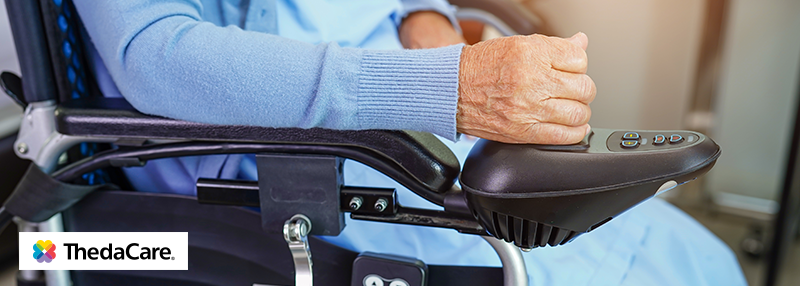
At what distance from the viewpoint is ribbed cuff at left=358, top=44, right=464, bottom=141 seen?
45 centimetres

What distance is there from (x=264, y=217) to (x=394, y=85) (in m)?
0.20

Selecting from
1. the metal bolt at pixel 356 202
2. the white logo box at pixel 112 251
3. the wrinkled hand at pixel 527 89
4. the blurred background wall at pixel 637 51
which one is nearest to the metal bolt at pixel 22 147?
the white logo box at pixel 112 251

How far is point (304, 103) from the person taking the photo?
1.50ft

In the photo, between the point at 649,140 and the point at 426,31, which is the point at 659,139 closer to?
the point at 649,140

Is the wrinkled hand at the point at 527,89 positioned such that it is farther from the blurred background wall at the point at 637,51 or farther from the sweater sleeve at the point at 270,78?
the blurred background wall at the point at 637,51

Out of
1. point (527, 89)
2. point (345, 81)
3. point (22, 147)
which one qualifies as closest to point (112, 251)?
point (22, 147)

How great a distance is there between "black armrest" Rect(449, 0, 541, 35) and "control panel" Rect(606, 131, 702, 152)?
0.66 metres

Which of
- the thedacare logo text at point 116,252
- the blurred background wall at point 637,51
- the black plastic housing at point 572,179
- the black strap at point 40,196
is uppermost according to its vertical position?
the black plastic housing at point 572,179

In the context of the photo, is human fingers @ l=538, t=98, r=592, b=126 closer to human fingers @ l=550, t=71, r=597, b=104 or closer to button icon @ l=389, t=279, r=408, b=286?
human fingers @ l=550, t=71, r=597, b=104

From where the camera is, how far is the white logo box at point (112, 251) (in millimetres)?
609

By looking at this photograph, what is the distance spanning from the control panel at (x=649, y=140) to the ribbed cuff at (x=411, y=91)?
5.6 inches

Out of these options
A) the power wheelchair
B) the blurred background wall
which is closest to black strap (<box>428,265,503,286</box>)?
the power wheelchair

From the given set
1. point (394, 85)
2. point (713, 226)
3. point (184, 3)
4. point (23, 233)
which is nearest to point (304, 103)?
point (394, 85)

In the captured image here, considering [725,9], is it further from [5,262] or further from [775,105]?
[5,262]
